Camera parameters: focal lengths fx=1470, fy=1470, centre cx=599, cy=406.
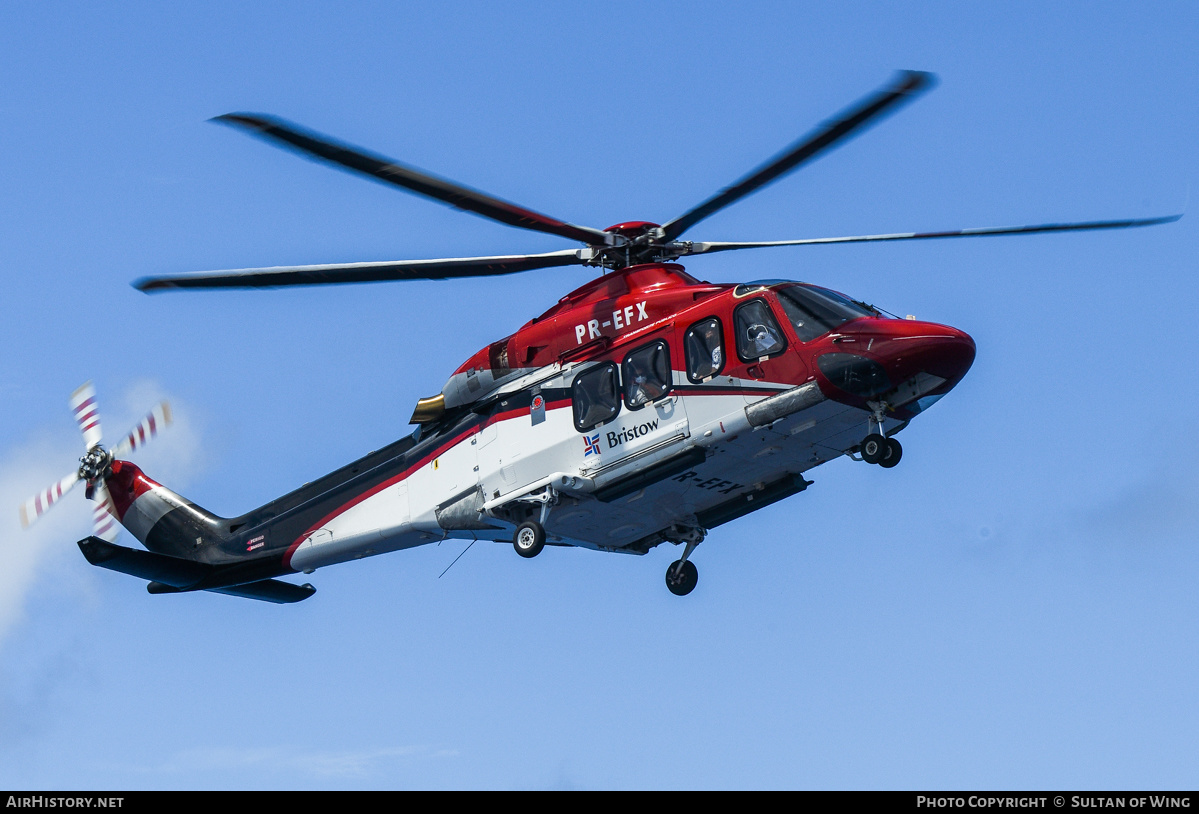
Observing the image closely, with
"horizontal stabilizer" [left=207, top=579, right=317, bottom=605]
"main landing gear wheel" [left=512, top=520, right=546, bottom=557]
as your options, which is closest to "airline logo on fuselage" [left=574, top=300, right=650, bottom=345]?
"main landing gear wheel" [left=512, top=520, right=546, bottom=557]

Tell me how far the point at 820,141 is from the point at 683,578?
7.97 m

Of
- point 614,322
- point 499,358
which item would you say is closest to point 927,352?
point 614,322

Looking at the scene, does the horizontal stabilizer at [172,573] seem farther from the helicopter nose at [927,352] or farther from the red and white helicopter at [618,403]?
the helicopter nose at [927,352]

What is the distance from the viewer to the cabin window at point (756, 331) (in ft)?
72.9

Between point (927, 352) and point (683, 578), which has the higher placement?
point (927, 352)

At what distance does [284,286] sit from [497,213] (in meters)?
3.79

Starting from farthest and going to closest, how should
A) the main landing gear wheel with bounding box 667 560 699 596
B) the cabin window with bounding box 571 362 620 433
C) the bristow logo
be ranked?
the main landing gear wheel with bounding box 667 560 699 596 → the cabin window with bounding box 571 362 620 433 → the bristow logo

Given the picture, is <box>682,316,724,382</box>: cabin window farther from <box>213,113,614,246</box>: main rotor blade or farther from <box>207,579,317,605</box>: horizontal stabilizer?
<box>207,579,317,605</box>: horizontal stabilizer

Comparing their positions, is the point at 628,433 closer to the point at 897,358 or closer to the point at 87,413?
the point at 897,358

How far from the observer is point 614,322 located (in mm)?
23859

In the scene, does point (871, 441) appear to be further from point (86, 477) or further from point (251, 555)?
point (86, 477)

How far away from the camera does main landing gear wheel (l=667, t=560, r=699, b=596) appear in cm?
2491

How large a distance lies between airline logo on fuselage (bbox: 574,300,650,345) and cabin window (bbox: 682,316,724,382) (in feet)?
3.34
